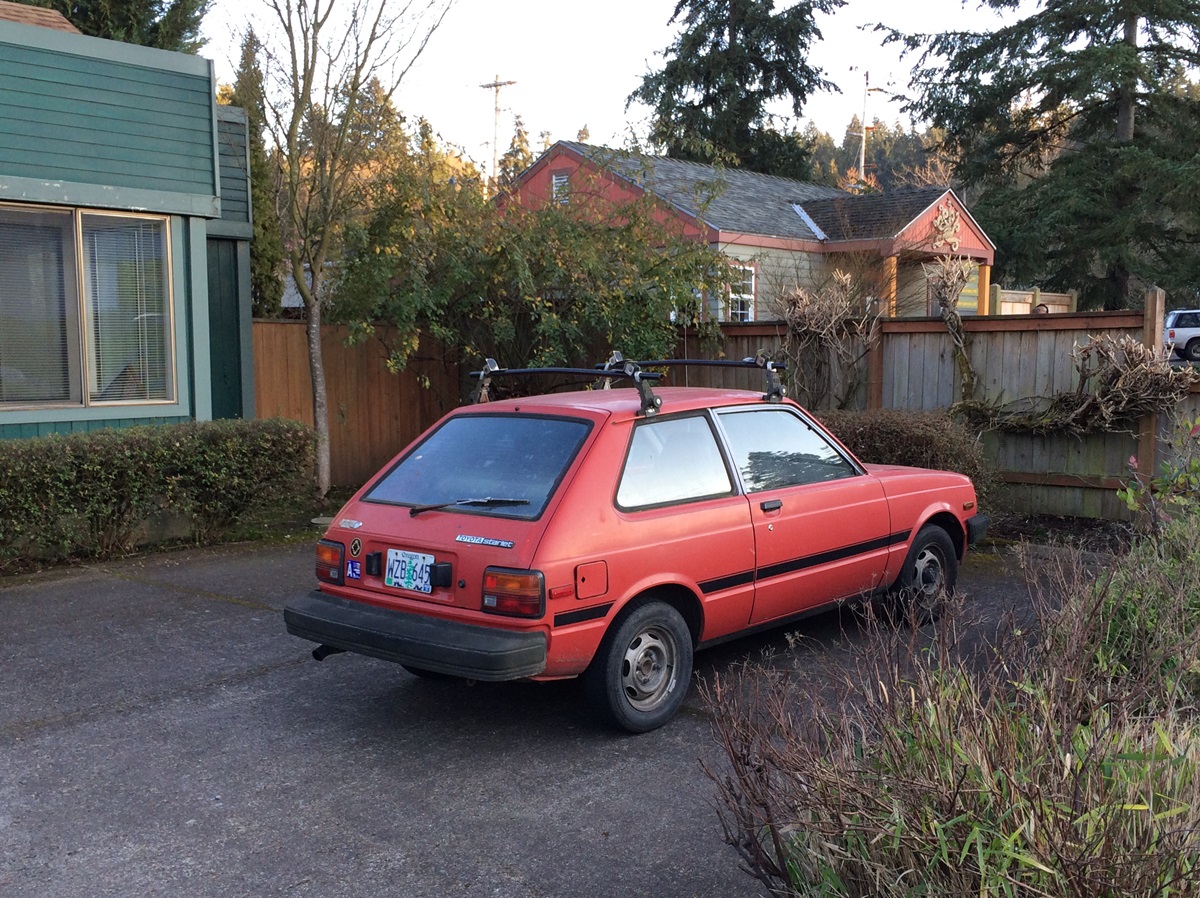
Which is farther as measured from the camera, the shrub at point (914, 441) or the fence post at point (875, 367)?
the fence post at point (875, 367)

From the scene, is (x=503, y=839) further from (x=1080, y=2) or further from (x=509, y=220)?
(x=1080, y=2)

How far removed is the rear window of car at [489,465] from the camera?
4.85m

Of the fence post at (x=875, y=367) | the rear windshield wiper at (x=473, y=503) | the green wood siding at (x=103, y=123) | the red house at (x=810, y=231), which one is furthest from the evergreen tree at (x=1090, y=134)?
the rear windshield wiper at (x=473, y=503)

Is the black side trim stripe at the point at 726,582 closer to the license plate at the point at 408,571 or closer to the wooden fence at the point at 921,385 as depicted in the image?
the license plate at the point at 408,571

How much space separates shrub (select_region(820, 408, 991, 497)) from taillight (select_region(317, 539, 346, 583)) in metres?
5.25

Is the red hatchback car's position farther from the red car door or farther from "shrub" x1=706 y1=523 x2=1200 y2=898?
"shrub" x1=706 y1=523 x2=1200 y2=898

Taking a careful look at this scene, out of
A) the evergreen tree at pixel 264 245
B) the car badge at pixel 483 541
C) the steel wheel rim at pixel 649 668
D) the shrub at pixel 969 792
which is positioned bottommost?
the steel wheel rim at pixel 649 668

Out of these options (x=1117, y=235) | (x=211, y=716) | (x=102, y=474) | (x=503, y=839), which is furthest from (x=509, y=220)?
(x=1117, y=235)

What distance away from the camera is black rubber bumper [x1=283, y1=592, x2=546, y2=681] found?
436 centimetres

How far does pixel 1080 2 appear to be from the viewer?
26484mm

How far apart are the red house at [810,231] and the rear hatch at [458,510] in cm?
1290

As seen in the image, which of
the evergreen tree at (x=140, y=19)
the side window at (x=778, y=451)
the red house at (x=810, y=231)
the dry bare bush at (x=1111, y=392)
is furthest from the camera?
the red house at (x=810, y=231)

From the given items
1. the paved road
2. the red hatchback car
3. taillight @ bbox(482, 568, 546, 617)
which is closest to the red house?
the red hatchback car

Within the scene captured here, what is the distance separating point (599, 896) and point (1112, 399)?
7246 millimetres
